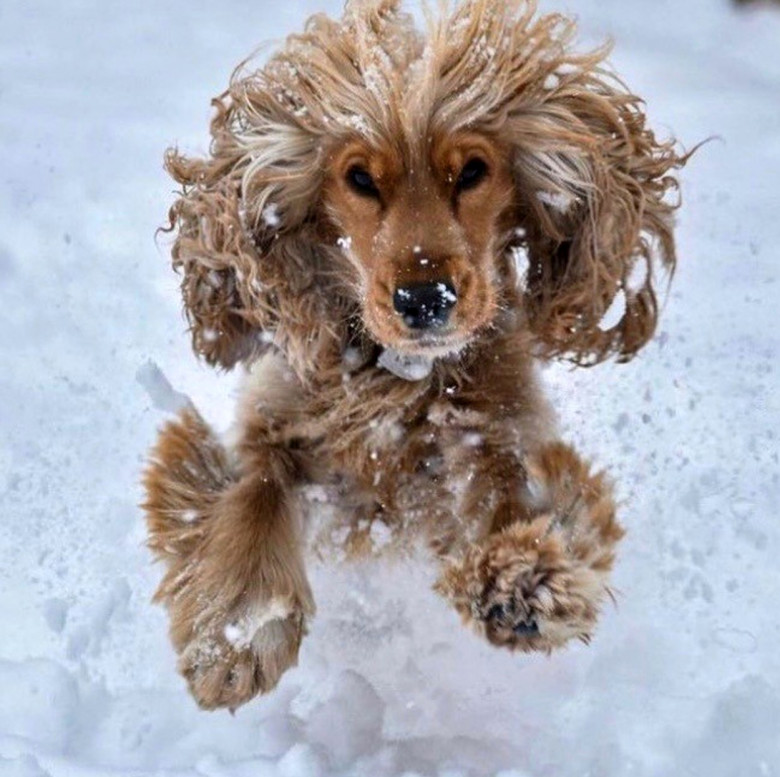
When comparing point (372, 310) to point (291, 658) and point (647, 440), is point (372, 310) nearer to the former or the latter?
A: point (291, 658)

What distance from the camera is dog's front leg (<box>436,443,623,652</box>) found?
2807 mm

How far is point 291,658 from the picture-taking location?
10.3 feet

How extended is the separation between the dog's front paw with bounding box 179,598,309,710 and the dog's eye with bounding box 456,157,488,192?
2.90 ft

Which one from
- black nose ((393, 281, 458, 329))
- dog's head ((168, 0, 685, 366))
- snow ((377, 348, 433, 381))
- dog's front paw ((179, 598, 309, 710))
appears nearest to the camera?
black nose ((393, 281, 458, 329))

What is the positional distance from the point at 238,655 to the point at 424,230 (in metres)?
0.90

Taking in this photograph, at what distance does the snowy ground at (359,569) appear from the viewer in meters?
3.24

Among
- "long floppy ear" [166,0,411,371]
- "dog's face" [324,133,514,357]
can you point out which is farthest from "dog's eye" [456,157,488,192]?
"long floppy ear" [166,0,411,371]

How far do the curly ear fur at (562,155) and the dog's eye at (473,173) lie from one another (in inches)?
2.9

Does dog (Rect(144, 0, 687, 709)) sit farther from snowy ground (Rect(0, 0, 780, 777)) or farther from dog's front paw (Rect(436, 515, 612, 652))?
snowy ground (Rect(0, 0, 780, 777))

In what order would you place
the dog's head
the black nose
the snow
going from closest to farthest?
1. the black nose
2. the dog's head
3. the snow

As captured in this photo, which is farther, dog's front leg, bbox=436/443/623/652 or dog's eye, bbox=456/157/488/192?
dog's eye, bbox=456/157/488/192

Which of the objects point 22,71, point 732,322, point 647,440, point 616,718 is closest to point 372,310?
point 616,718

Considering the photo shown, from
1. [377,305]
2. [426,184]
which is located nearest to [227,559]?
[377,305]

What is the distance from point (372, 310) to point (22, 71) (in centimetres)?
311
